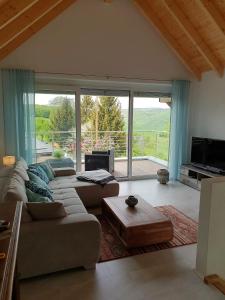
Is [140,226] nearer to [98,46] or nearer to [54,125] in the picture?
[54,125]


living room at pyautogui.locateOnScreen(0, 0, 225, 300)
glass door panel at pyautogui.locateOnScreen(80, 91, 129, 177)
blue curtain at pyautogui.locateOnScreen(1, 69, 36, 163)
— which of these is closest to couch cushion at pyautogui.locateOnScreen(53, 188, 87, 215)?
living room at pyautogui.locateOnScreen(0, 0, 225, 300)

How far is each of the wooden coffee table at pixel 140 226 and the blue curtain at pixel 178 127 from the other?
8.83ft

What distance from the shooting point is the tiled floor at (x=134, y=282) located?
2.05 meters

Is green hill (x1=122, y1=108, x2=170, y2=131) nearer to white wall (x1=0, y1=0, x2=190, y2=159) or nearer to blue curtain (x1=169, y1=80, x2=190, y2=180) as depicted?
blue curtain (x1=169, y1=80, x2=190, y2=180)

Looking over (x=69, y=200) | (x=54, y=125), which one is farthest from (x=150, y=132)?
(x=69, y=200)

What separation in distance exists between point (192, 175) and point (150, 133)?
158cm

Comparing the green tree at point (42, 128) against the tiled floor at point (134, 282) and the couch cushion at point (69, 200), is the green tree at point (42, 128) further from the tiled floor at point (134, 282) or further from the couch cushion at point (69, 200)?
the tiled floor at point (134, 282)

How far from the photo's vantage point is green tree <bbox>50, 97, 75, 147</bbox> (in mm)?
4895

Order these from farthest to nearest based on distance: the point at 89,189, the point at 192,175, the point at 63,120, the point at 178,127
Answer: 1. the point at 178,127
2. the point at 192,175
3. the point at 63,120
4. the point at 89,189

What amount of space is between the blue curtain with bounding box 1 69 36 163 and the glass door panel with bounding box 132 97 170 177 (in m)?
2.30

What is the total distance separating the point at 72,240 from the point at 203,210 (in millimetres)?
1254

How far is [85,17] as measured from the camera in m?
4.48

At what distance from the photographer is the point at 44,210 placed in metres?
2.27

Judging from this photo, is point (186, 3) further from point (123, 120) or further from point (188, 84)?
point (123, 120)
